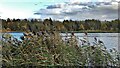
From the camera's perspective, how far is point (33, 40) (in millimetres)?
10266

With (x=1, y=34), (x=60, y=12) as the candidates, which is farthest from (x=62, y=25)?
(x=1, y=34)

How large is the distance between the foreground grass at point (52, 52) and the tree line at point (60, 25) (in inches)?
3.9

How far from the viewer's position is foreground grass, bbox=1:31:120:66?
10.2 meters

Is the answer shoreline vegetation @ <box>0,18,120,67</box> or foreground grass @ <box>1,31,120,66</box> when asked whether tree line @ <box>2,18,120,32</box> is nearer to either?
shoreline vegetation @ <box>0,18,120,67</box>

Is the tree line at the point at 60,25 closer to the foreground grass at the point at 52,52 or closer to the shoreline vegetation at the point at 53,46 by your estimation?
the shoreline vegetation at the point at 53,46

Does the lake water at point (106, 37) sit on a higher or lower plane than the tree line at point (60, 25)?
lower

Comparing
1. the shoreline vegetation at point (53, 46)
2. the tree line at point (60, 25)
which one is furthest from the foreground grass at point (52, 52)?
the tree line at point (60, 25)

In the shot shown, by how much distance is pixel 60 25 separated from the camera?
10297mm

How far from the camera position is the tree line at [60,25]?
33.7 ft

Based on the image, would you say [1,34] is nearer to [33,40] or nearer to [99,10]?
[33,40]

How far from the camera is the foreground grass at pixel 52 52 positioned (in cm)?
1024

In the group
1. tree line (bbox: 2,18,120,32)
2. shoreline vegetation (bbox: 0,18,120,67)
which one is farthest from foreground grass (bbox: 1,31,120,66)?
tree line (bbox: 2,18,120,32)

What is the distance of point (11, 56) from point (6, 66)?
0.52 feet

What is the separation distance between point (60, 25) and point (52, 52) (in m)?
0.37
